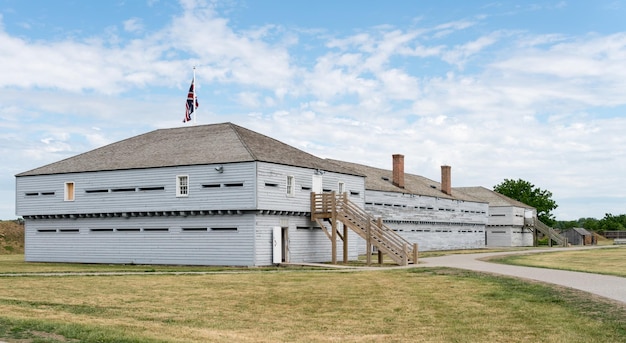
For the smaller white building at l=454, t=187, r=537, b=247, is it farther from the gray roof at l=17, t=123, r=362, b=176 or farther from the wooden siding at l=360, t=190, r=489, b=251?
the gray roof at l=17, t=123, r=362, b=176

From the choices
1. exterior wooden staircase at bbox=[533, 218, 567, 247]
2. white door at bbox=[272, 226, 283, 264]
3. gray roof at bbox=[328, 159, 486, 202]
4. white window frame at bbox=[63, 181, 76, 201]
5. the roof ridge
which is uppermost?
the roof ridge

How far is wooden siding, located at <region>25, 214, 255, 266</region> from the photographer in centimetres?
3962

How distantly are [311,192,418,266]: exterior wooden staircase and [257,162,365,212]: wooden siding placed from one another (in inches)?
33.3

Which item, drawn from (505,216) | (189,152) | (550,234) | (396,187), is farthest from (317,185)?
(505,216)

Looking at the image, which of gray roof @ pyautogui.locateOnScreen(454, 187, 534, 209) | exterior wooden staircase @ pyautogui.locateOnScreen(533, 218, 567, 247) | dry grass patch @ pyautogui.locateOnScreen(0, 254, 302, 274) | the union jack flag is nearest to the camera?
dry grass patch @ pyautogui.locateOnScreen(0, 254, 302, 274)

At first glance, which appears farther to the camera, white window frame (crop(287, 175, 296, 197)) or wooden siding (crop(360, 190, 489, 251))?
wooden siding (crop(360, 190, 489, 251))

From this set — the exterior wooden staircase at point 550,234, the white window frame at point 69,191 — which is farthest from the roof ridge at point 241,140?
the exterior wooden staircase at point 550,234

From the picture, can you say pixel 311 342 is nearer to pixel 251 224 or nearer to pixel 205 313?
pixel 205 313

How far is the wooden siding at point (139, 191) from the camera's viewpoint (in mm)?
39438

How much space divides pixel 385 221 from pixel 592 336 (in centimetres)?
4715

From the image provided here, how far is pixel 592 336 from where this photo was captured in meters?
15.7

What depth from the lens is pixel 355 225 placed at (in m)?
41.2

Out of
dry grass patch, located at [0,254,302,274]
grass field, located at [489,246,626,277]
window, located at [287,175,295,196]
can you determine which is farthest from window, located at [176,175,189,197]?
grass field, located at [489,246,626,277]

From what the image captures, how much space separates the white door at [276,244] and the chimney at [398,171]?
29292 millimetres
